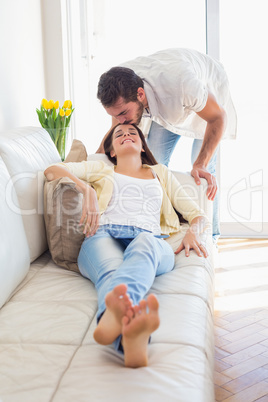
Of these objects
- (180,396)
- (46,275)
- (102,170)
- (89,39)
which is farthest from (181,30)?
(180,396)

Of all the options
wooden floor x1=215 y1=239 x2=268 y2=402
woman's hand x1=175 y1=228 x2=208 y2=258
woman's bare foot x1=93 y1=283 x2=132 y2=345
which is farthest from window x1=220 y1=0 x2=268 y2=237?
woman's bare foot x1=93 y1=283 x2=132 y2=345

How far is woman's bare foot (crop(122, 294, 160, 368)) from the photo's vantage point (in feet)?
3.61

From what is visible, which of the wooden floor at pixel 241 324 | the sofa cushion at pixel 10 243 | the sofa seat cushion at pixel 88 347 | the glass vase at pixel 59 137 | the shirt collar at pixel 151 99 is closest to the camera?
the sofa seat cushion at pixel 88 347

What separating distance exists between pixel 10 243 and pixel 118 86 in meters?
0.97

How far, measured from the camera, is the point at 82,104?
3680 mm

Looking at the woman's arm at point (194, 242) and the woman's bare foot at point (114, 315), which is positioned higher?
the woman's bare foot at point (114, 315)

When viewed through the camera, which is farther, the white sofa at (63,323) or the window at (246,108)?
the window at (246,108)

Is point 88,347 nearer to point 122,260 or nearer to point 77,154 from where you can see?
point 122,260

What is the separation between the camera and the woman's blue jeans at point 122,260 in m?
1.31

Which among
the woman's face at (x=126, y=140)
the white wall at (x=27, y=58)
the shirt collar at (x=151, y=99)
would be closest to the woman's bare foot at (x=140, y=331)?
the woman's face at (x=126, y=140)

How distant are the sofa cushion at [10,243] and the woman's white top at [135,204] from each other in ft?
1.15

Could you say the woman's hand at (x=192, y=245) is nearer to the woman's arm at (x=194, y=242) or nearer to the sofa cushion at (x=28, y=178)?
the woman's arm at (x=194, y=242)

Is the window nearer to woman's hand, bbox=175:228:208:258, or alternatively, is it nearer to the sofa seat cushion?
woman's hand, bbox=175:228:208:258

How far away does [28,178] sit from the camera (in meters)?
1.84
